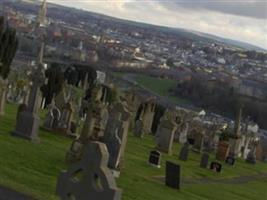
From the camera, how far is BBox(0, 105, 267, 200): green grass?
13.7m

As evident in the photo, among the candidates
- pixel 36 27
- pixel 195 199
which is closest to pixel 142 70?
pixel 36 27

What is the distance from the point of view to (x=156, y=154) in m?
23.2

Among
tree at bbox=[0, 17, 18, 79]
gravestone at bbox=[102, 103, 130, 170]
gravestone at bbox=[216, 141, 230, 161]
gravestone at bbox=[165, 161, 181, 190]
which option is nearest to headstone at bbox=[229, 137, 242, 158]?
gravestone at bbox=[216, 141, 230, 161]

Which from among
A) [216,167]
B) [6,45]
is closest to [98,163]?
[216,167]

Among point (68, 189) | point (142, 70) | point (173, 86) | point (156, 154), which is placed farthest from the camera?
point (142, 70)

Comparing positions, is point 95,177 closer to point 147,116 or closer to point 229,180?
point 229,180

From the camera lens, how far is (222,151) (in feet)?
116

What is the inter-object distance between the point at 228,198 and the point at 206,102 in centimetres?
9533

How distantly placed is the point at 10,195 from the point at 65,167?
18.5ft

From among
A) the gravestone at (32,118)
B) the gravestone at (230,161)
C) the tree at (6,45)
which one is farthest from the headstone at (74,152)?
the tree at (6,45)

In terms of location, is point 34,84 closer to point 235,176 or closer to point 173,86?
point 235,176

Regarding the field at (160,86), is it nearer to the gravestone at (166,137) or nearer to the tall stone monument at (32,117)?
the gravestone at (166,137)

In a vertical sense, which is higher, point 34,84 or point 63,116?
point 34,84

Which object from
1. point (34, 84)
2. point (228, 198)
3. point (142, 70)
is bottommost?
point (142, 70)
